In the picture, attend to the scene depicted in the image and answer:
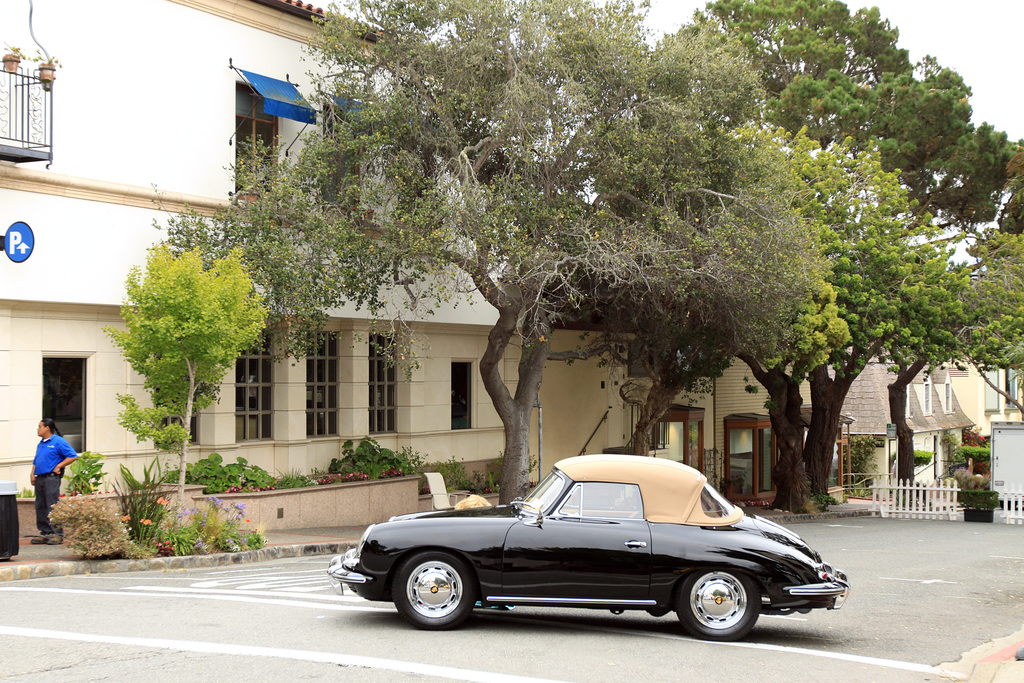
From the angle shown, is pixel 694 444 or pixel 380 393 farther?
pixel 694 444

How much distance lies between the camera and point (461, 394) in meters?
24.0

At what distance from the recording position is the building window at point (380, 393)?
2181cm

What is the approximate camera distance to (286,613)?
31.4 feet

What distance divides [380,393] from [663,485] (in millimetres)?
13715

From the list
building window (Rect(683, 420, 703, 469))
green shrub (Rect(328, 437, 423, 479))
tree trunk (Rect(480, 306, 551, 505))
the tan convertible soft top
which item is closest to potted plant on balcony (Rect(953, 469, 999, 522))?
building window (Rect(683, 420, 703, 469))

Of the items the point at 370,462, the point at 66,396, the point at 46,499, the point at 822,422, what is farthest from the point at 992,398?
the point at 46,499

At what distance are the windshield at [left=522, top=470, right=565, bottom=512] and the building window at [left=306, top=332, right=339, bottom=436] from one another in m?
11.6

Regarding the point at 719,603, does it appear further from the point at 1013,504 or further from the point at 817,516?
the point at 1013,504

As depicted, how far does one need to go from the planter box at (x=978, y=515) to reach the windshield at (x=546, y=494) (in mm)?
24030

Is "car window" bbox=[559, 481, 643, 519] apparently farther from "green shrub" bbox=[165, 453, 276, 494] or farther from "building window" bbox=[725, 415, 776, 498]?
"building window" bbox=[725, 415, 776, 498]

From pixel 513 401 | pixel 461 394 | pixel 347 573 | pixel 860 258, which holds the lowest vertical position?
pixel 347 573

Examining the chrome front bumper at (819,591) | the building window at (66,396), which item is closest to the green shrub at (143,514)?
the building window at (66,396)

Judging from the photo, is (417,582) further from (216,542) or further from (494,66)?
(494,66)

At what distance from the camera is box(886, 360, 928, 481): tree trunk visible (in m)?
34.5
